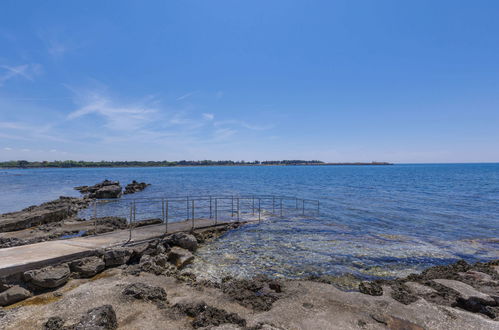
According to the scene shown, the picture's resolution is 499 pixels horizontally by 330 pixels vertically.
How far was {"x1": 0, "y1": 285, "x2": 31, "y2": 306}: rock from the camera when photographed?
5895 mm

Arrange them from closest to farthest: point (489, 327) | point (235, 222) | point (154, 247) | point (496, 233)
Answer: point (489, 327) → point (154, 247) → point (496, 233) → point (235, 222)

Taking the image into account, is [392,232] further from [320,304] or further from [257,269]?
[320,304]

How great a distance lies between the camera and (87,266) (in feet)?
25.6

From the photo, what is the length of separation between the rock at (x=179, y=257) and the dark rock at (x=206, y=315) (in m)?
3.91

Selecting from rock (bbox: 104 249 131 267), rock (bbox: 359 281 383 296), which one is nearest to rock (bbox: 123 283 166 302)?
rock (bbox: 104 249 131 267)

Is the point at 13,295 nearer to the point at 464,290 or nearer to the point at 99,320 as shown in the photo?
the point at 99,320

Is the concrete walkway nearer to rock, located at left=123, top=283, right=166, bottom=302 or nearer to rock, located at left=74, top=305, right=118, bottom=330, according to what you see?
rock, located at left=123, top=283, right=166, bottom=302

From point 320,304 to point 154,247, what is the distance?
6.80 meters

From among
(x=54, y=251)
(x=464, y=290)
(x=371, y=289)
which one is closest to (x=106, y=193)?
(x=54, y=251)

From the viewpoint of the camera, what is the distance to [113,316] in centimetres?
508

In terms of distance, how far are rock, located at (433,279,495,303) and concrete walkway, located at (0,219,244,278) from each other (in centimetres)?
1096

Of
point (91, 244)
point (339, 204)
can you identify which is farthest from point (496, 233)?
point (91, 244)

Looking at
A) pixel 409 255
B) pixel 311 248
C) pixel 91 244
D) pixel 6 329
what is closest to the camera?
pixel 6 329

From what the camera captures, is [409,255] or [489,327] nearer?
[489,327]
